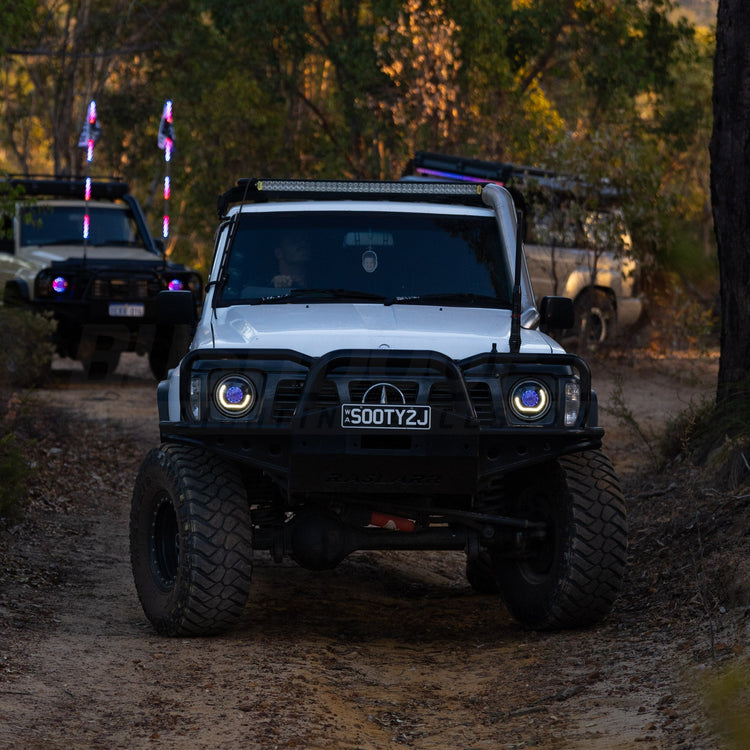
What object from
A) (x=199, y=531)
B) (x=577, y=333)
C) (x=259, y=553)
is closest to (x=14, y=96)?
(x=577, y=333)

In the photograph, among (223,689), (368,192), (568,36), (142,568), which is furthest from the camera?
(568,36)

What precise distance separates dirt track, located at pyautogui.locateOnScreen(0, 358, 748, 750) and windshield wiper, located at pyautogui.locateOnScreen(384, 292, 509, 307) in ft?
5.19

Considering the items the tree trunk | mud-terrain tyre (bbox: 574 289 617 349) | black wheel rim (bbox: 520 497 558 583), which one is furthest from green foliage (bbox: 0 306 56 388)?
black wheel rim (bbox: 520 497 558 583)

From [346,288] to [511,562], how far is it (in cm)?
154

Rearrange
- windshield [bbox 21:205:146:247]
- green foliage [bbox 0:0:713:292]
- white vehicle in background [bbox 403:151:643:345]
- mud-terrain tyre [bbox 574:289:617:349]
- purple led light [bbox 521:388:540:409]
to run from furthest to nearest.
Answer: green foliage [bbox 0:0:713:292] < mud-terrain tyre [bbox 574:289:617:349] < white vehicle in background [bbox 403:151:643:345] < windshield [bbox 21:205:146:247] < purple led light [bbox 521:388:540:409]

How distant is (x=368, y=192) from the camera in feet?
24.7

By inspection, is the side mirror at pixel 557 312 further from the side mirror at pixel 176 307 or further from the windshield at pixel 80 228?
the windshield at pixel 80 228

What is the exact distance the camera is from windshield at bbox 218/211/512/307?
6.99 meters

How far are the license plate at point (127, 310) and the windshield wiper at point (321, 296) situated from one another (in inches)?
349

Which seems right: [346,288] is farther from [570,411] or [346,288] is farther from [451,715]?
[451,715]

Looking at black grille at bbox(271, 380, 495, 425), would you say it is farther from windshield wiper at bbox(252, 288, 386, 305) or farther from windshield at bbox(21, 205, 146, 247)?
windshield at bbox(21, 205, 146, 247)

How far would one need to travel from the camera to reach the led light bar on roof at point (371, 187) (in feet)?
24.4

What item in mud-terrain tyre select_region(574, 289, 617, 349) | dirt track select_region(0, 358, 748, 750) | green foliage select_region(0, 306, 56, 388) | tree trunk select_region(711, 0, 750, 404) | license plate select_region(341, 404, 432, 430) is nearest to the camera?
dirt track select_region(0, 358, 748, 750)

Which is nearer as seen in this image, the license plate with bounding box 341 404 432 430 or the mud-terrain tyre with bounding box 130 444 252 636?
the license plate with bounding box 341 404 432 430
